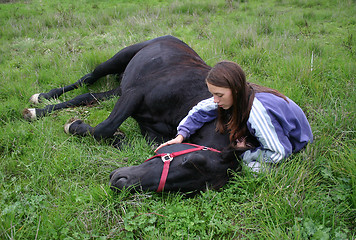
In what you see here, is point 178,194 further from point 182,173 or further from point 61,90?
point 61,90

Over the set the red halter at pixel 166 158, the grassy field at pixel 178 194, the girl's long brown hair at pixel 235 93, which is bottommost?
the grassy field at pixel 178 194

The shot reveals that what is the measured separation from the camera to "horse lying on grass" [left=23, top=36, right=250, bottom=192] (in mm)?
2197

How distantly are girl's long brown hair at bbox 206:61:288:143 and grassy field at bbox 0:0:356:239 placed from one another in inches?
16.4

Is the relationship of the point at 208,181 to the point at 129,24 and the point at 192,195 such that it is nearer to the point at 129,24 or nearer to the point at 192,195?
the point at 192,195

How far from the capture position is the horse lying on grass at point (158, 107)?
2.20 meters

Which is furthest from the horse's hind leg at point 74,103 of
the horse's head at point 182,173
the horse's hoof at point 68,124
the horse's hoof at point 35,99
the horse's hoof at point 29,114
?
the horse's head at point 182,173

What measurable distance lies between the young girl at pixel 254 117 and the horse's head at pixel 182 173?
0.80 feet

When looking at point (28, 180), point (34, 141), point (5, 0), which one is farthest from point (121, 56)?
point (5, 0)

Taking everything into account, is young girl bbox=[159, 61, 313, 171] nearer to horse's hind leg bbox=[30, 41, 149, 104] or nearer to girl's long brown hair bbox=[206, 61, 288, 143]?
girl's long brown hair bbox=[206, 61, 288, 143]

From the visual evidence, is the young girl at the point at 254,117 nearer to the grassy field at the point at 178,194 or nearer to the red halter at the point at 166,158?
the grassy field at the point at 178,194

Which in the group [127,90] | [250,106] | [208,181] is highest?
[250,106]

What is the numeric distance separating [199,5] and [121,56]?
5.71 m

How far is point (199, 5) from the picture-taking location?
9.12 meters

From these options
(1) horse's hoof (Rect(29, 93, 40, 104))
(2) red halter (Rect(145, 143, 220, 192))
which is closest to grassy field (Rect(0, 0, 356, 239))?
(1) horse's hoof (Rect(29, 93, 40, 104))
